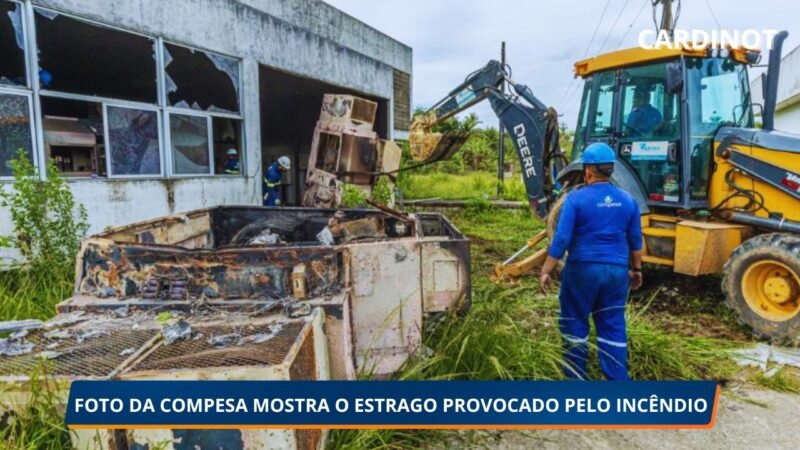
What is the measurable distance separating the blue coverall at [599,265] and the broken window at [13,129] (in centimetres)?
496

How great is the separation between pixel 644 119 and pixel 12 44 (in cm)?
685

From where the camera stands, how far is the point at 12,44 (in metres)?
5.35

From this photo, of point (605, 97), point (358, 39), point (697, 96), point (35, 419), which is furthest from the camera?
point (358, 39)

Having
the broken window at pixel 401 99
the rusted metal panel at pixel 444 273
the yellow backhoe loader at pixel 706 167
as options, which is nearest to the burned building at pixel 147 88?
the broken window at pixel 401 99

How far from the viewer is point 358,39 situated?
39.0 ft

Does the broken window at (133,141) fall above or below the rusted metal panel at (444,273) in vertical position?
above

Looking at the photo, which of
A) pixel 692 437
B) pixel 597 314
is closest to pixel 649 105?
pixel 597 314

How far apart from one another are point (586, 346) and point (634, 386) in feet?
2.78

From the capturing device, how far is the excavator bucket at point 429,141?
8031 millimetres

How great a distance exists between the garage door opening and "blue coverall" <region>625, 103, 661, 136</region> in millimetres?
6595

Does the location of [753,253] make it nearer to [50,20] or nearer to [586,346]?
→ [586,346]

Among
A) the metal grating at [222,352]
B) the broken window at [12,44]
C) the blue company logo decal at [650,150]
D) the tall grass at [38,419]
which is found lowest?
the tall grass at [38,419]

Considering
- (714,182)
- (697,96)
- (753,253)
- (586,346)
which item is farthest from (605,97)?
(586,346)

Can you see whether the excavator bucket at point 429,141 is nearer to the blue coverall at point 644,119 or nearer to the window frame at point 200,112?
the window frame at point 200,112
